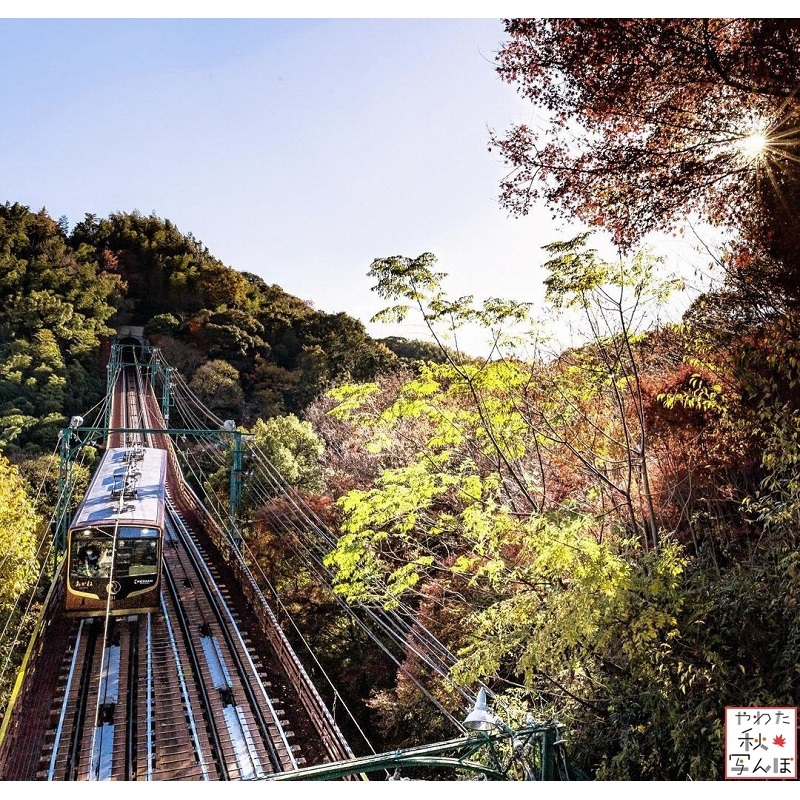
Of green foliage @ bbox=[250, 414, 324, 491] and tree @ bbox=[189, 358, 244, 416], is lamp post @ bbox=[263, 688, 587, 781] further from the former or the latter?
green foliage @ bbox=[250, 414, 324, 491]

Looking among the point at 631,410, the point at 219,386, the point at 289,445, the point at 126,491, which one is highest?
the point at 219,386

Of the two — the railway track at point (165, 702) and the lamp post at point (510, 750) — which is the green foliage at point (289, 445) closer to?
the railway track at point (165, 702)

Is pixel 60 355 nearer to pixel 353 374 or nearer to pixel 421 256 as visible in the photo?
pixel 353 374

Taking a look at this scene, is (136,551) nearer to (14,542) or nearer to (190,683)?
(190,683)

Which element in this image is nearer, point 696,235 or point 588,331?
point 696,235

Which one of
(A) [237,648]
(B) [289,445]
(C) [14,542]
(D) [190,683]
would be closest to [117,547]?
(C) [14,542]

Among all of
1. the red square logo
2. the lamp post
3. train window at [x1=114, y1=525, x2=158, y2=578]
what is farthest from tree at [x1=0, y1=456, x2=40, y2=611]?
the red square logo
